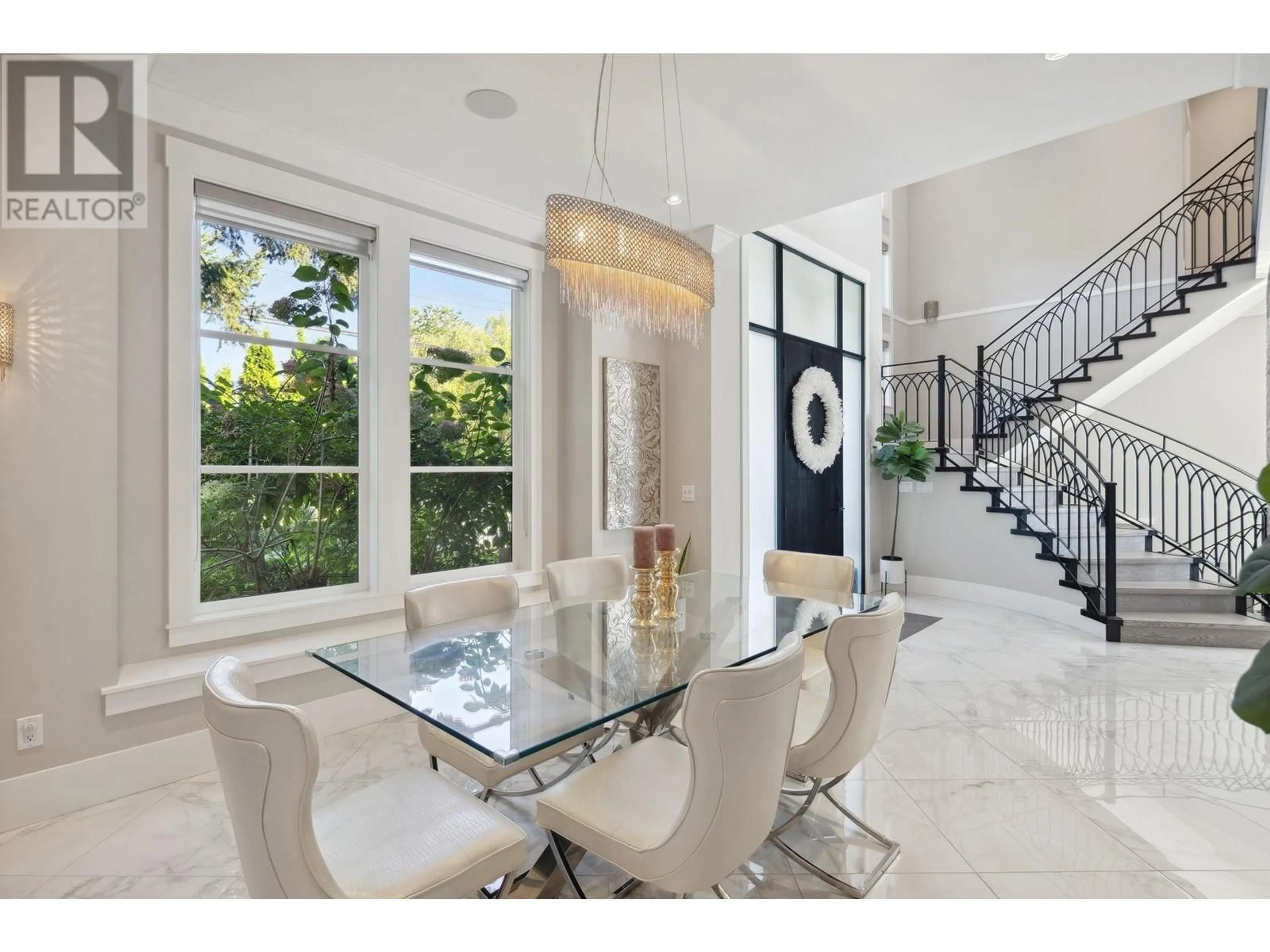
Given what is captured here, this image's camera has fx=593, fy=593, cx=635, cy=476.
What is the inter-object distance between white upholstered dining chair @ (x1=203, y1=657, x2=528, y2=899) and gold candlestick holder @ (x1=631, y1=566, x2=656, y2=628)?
0.85 m

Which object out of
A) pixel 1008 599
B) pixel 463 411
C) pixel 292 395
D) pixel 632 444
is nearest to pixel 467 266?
pixel 463 411

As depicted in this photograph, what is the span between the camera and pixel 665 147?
9.74 ft

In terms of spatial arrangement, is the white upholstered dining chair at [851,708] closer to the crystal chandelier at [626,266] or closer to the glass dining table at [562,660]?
the glass dining table at [562,660]

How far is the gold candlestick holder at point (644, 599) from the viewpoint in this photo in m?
2.14

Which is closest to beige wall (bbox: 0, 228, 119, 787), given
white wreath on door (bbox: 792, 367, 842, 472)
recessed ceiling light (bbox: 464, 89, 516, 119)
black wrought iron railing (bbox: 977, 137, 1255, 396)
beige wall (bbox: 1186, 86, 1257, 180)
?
recessed ceiling light (bbox: 464, 89, 516, 119)

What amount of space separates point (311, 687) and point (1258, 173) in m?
6.48

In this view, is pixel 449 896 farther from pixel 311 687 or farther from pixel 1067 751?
pixel 1067 751

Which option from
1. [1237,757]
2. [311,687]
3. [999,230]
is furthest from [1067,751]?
[999,230]

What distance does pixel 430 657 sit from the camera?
1.79 meters

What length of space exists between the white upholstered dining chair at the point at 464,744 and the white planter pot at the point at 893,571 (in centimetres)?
421

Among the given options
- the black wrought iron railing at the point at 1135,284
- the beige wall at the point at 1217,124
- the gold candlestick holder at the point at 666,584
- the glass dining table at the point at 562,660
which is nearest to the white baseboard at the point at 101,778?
the glass dining table at the point at 562,660

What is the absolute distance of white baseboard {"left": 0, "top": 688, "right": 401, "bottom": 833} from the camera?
6.79 feet

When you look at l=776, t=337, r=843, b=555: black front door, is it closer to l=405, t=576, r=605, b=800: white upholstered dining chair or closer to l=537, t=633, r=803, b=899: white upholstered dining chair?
l=405, t=576, r=605, b=800: white upholstered dining chair

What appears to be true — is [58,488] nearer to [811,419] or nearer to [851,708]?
[851,708]
